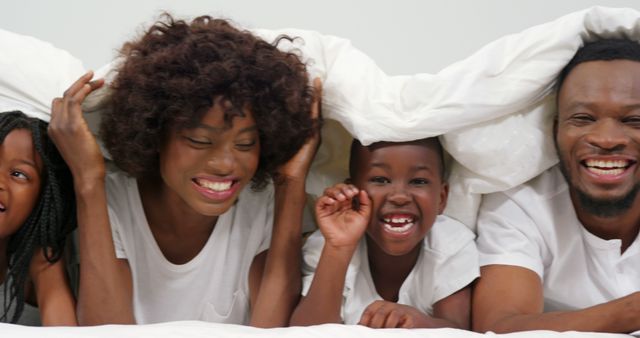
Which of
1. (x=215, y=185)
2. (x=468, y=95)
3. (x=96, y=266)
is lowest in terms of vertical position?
(x=96, y=266)

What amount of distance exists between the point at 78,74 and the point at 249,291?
1.55ft

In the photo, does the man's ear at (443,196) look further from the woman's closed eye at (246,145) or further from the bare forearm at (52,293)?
the bare forearm at (52,293)

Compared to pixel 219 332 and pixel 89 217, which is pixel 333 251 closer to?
pixel 219 332

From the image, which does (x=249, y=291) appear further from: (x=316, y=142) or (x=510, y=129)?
(x=510, y=129)

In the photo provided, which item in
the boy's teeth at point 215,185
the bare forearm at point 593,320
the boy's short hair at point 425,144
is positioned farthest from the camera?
the boy's short hair at point 425,144

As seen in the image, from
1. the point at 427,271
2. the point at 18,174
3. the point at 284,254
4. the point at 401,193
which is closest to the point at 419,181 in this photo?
the point at 401,193

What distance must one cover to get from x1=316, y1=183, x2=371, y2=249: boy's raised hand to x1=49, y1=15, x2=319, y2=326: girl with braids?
0.05 metres

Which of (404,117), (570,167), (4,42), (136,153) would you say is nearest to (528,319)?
(570,167)

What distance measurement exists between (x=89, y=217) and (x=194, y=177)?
18cm

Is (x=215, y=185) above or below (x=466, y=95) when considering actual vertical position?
below

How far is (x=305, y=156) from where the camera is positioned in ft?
4.36

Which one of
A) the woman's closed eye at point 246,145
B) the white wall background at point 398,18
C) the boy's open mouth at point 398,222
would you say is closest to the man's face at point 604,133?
the boy's open mouth at point 398,222

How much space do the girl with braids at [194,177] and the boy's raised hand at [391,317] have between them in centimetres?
16

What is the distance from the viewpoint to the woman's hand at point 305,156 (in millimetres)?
1312
